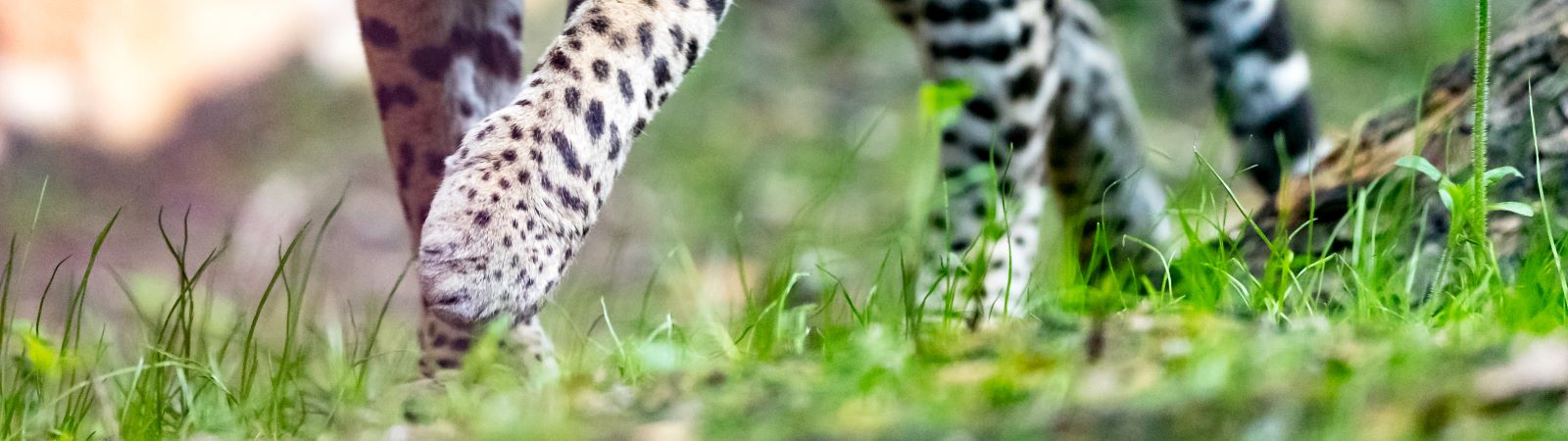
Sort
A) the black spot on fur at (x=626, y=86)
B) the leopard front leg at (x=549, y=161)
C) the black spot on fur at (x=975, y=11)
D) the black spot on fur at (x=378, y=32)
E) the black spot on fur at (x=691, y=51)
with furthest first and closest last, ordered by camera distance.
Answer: the black spot on fur at (x=975, y=11) → the black spot on fur at (x=378, y=32) → the black spot on fur at (x=691, y=51) → the black spot on fur at (x=626, y=86) → the leopard front leg at (x=549, y=161)

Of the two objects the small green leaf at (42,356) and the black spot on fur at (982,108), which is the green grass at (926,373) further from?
the black spot on fur at (982,108)

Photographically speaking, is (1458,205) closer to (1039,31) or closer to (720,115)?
(1039,31)

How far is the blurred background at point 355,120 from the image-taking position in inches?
317

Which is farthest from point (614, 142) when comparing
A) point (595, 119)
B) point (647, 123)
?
point (647, 123)

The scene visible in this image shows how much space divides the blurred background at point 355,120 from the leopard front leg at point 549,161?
3924mm

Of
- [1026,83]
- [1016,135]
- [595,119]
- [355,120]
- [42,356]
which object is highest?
[595,119]

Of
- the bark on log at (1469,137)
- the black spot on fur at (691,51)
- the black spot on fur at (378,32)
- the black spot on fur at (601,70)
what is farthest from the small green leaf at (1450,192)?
the black spot on fur at (378,32)

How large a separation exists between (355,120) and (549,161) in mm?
7606

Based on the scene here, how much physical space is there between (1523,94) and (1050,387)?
222 cm

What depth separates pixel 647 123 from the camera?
9.91ft

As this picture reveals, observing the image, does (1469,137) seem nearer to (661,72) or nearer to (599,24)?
(661,72)

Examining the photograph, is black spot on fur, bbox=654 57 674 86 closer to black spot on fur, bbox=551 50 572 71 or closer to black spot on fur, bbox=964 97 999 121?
black spot on fur, bbox=551 50 572 71

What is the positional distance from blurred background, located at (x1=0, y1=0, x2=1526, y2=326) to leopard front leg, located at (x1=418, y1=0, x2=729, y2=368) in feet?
12.9

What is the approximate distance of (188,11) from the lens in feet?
29.3
